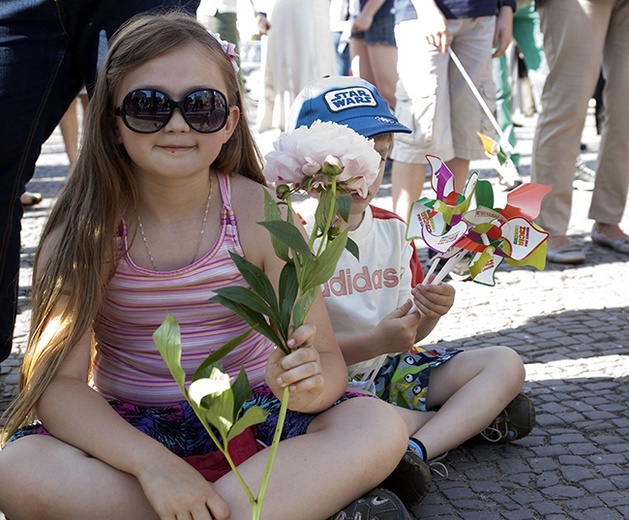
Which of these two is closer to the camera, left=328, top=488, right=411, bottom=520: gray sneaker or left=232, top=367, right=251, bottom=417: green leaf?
left=232, top=367, right=251, bottom=417: green leaf

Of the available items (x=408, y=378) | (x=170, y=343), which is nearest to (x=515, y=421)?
(x=408, y=378)

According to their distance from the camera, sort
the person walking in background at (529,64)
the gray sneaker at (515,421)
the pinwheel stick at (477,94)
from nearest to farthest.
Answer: the gray sneaker at (515,421) → the pinwheel stick at (477,94) → the person walking in background at (529,64)

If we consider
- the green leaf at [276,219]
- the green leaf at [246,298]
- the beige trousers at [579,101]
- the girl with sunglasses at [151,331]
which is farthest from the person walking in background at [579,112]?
the green leaf at [246,298]

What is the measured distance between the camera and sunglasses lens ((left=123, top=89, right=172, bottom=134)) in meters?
2.19

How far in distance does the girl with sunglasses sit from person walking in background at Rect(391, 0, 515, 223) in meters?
2.10

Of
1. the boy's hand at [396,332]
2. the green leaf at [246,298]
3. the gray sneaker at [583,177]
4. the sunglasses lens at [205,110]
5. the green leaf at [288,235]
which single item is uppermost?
the sunglasses lens at [205,110]

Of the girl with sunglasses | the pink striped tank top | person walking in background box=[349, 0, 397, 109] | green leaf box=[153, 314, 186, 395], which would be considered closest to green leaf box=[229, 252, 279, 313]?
the girl with sunglasses

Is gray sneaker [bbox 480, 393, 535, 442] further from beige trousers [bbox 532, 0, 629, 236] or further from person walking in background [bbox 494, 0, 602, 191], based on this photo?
person walking in background [bbox 494, 0, 602, 191]

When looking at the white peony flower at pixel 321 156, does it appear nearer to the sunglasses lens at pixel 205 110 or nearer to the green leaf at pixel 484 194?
the sunglasses lens at pixel 205 110

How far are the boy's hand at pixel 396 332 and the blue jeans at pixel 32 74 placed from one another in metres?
1.09

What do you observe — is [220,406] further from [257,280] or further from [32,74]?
[32,74]

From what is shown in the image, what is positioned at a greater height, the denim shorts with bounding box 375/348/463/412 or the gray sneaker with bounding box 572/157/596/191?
the denim shorts with bounding box 375/348/463/412

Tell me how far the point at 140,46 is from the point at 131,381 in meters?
0.82

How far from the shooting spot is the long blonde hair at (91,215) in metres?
2.26
